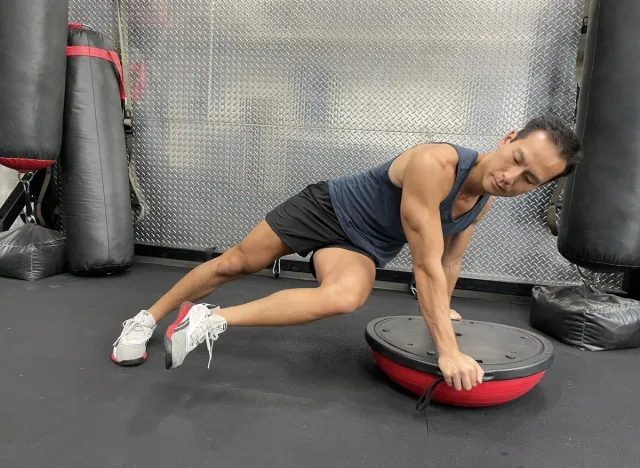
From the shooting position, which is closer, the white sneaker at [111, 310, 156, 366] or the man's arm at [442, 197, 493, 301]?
the white sneaker at [111, 310, 156, 366]

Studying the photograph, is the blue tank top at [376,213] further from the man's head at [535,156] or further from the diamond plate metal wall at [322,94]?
the diamond plate metal wall at [322,94]

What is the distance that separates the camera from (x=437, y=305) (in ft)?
4.83

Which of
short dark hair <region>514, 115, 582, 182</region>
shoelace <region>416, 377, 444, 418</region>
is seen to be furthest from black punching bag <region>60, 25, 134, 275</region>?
short dark hair <region>514, 115, 582, 182</region>

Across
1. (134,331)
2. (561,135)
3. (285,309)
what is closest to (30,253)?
(134,331)

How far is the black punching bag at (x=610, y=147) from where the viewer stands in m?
2.04

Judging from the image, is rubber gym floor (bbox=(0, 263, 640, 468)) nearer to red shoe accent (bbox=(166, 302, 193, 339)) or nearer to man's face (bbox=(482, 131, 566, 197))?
red shoe accent (bbox=(166, 302, 193, 339))

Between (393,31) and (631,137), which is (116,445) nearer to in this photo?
(631,137)

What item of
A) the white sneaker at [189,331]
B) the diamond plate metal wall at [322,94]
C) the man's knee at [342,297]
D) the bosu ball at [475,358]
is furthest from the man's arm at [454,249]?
the diamond plate metal wall at [322,94]

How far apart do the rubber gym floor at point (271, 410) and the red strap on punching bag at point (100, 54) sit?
5.16ft

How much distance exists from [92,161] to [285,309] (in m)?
1.93

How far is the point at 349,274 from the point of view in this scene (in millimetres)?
1632

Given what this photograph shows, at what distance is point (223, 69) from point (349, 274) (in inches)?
82.9

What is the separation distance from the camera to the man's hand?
1.38m

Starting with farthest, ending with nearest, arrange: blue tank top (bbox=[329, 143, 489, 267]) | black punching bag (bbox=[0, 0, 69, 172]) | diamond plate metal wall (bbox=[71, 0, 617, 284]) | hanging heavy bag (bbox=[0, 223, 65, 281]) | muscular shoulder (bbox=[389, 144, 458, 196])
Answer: diamond plate metal wall (bbox=[71, 0, 617, 284]) → hanging heavy bag (bbox=[0, 223, 65, 281]) → black punching bag (bbox=[0, 0, 69, 172]) → blue tank top (bbox=[329, 143, 489, 267]) → muscular shoulder (bbox=[389, 144, 458, 196])
